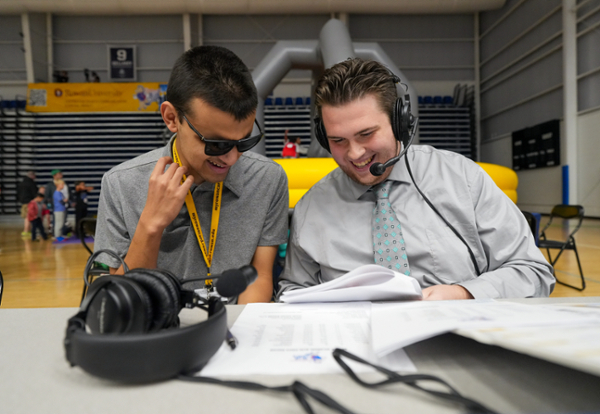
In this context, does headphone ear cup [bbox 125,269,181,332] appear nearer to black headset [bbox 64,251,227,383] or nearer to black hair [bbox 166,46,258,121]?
black headset [bbox 64,251,227,383]

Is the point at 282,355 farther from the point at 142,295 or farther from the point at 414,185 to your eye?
the point at 414,185

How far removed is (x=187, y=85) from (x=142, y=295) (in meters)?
0.84

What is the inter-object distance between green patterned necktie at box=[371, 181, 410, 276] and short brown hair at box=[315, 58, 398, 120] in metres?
0.29

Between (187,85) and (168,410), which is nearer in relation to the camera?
(168,410)

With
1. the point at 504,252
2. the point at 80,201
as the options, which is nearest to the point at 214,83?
the point at 504,252

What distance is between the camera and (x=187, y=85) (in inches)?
46.8

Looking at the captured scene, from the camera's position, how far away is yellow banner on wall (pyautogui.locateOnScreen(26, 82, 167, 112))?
10055 millimetres

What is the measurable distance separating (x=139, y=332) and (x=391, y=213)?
90 centimetres

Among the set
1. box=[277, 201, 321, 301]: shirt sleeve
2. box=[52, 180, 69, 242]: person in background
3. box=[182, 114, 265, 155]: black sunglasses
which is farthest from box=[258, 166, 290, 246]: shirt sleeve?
box=[52, 180, 69, 242]: person in background

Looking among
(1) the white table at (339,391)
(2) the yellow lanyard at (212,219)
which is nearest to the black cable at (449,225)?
(2) the yellow lanyard at (212,219)

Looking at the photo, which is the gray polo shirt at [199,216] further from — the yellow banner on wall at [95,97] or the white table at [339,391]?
the yellow banner on wall at [95,97]

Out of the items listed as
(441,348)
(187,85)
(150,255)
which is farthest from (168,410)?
(187,85)

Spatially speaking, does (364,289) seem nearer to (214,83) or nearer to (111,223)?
(214,83)

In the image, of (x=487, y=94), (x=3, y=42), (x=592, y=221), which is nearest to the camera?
(x=592, y=221)
